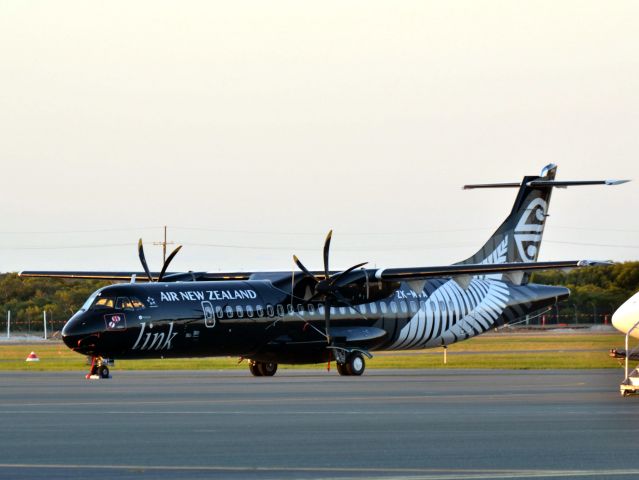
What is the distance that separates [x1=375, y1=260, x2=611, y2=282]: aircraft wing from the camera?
3991 cm

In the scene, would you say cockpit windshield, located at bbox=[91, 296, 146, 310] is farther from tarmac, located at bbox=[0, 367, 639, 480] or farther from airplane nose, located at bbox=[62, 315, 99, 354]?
tarmac, located at bbox=[0, 367, 639, 480]

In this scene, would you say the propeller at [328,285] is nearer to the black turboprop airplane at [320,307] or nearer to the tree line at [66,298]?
the black turboprop airplane at [320,307]

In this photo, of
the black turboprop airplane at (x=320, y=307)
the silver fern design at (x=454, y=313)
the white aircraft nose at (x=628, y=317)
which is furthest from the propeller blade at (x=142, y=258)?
the white aircraft nose at (x=628, y=317)

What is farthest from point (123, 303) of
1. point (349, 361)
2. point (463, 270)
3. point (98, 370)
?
point (463, 270)

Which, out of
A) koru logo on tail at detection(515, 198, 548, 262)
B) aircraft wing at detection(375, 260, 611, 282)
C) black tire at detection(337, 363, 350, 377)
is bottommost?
black tire at detection(337, 363, 350, 377)

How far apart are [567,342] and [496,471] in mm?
54499

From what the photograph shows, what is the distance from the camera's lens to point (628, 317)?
2769 cm

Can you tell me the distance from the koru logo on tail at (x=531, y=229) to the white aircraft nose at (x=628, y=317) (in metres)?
19.5

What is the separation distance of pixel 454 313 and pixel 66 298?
252 feet

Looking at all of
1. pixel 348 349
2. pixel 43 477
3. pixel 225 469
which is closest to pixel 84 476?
pixel 43 477

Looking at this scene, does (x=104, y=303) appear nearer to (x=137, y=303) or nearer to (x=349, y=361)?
(x=137, y=303)

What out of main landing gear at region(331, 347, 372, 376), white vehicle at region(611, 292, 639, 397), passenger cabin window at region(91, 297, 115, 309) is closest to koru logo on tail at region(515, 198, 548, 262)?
main landing gear at region(331, 347, 372, 376)

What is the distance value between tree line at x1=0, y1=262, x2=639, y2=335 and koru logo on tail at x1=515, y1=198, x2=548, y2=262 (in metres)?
10.3

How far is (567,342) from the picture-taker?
67.0 m
